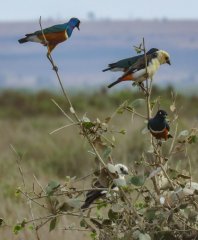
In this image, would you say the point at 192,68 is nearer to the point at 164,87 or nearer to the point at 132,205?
the point at 164,87

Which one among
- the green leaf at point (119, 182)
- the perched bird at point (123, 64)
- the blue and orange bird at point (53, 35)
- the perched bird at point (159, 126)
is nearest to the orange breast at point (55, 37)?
the blue and orange bird at point (53, 35)

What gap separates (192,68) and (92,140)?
89.1m

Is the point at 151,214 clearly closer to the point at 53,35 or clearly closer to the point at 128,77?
the point at 128,77

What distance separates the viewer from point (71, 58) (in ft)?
354

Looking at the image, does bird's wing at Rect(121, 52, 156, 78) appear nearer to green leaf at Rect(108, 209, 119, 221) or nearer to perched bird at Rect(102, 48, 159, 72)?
perched bird at Rect(102, 48, 159, 72)

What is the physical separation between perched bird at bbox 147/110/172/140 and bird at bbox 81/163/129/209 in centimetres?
22

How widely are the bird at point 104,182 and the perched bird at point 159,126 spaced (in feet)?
0.73

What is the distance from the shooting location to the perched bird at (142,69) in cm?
299

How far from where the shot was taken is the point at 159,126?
2.92m

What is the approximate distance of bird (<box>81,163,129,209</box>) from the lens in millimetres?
3068

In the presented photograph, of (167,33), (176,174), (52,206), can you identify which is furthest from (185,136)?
(167,33)

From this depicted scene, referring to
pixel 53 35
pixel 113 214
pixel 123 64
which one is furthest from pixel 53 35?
pixel 113 214

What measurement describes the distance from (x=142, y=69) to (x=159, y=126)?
0.80 ft

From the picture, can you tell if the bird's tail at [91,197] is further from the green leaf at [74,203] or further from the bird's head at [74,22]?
the bird's head at [74,22]
